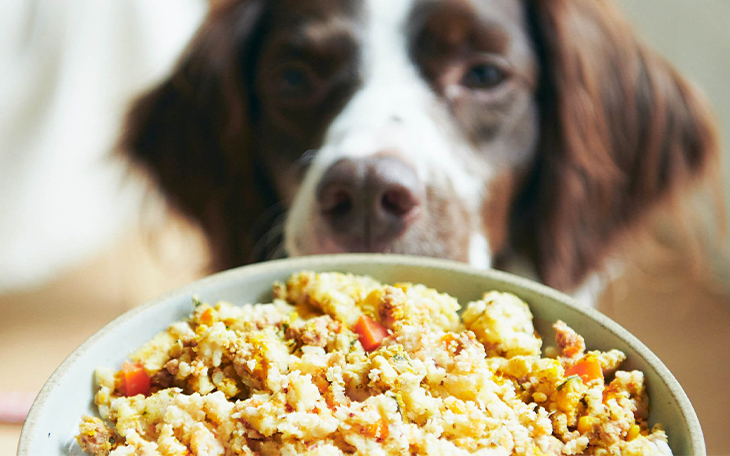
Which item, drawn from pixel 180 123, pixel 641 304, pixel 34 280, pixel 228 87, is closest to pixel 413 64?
pixel 228 87

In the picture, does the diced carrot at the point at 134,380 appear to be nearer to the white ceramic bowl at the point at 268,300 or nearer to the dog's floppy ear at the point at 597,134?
the white ceramic bowl at the point at 268,300

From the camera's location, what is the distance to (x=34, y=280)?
1.44 meters

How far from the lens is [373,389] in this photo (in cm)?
55

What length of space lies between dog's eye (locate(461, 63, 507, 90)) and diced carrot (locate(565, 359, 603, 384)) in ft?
2.19

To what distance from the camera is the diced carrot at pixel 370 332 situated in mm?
644

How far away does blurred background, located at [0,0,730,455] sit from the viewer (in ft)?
4.20

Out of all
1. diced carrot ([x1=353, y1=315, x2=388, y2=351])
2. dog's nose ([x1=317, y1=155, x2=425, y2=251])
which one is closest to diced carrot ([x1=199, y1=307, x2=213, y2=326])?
diced carrot ([x1=353, y1=315, x2=388, y2=351])

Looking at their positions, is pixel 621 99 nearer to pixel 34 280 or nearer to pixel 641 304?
pixel 641 304

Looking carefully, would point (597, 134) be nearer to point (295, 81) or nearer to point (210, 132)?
point (295, 81)

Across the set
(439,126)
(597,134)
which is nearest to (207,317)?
(439,126)

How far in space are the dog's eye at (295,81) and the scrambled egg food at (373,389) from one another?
24.3 inches

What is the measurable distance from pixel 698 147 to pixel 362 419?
1054 millimetres

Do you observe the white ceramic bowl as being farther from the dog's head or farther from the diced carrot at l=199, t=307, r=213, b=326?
the dog's head

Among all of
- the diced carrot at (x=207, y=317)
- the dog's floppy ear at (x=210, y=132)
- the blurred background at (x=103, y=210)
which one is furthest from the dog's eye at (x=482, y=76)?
the diced carrot at (x=207, y=317)
